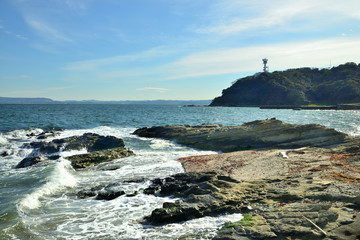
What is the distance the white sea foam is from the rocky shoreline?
237 inches

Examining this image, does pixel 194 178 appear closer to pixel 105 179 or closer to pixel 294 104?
pixel 105 179

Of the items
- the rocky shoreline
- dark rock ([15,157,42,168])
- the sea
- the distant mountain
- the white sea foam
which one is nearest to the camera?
the rocky shoreline

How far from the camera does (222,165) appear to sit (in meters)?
21.5

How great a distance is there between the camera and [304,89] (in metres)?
174

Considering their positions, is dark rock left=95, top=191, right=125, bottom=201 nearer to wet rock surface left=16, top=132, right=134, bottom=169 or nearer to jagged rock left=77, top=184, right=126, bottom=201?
jagged rock left=77, top=184, right=126, bottom=201

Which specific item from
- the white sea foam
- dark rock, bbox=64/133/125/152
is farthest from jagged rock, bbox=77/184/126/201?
dark rock, bbox=64/133/125/152

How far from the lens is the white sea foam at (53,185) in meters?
13.7

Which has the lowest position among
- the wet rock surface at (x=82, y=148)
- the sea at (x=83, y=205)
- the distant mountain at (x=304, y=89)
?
the sea at (x=83, y=205)

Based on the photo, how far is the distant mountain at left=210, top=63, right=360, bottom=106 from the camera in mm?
149125

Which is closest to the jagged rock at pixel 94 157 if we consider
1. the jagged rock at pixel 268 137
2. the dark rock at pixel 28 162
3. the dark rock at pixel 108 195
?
the dark rock at pixel 28 162

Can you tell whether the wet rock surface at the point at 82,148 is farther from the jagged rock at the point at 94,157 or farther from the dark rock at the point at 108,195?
the dark rock at the point at 108,195

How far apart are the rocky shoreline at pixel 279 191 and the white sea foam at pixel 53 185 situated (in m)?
6.01

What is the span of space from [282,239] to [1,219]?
12.1 meters

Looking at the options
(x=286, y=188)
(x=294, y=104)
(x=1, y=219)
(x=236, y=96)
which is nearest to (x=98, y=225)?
(x=1, y=219)
